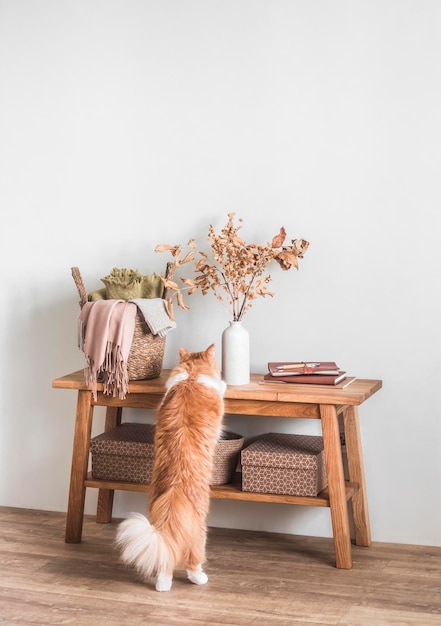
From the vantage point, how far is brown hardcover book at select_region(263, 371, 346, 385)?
10.1 feet

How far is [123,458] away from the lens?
3.24 metres

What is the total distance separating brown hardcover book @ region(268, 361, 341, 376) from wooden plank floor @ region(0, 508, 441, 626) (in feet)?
2.20

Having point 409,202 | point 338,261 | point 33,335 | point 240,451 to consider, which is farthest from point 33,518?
point 409,202

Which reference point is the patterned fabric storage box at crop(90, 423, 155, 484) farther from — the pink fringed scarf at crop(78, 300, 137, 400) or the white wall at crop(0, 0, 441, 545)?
the white wall at crop(0, 0, 441, 545)

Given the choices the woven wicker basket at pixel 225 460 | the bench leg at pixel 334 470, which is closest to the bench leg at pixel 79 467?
the woven wicker basket at pixel 225 460

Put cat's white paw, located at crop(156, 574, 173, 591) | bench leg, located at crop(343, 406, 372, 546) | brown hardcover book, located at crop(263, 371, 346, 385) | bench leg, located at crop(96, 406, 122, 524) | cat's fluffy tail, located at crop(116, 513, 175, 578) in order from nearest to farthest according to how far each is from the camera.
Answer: cat's fluffy tail, located at crop(116, 513, 175, 578)
cat's white paw, located at crop(156, 574, 173, 591)
brown hardcover book, located at crop(263, 371, 346, 385)
bench leg, located at crop(343, 406, 372, 546)
bench leg, located at crop(96, 406, 122, 524)

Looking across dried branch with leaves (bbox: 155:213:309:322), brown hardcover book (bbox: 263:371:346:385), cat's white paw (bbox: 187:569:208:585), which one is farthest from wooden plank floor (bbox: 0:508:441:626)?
dried branch with leaves (bbox: 155:213:309:322)

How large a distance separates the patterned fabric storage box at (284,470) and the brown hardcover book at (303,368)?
27 centimetres

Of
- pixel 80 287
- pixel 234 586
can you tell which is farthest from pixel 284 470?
pixel 80 287

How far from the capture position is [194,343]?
3516mm

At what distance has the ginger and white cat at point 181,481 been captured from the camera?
2580 mm

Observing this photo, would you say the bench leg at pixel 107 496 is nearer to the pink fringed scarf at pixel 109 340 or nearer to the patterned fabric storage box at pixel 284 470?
the pink fringed scarf at pixel 109 340

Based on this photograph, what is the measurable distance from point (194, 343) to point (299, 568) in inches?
39.7

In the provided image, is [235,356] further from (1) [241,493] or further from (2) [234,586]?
(2) [234,586]
